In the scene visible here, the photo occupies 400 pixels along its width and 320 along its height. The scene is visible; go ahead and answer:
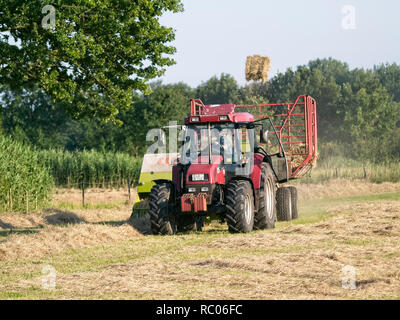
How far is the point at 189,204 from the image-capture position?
1504 centimetres

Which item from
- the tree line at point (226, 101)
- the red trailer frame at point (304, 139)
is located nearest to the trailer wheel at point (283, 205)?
the red trailer frame at point (304, 139)

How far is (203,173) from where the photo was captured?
15.2m

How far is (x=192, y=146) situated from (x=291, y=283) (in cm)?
763

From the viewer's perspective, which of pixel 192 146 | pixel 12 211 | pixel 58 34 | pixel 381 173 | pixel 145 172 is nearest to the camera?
pixel 192 146

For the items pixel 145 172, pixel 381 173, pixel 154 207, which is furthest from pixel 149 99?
pixel 154 207

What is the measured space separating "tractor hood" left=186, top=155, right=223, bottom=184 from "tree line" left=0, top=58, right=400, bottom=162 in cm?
2623

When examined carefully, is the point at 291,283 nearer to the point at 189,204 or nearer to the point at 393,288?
the point at 393,288

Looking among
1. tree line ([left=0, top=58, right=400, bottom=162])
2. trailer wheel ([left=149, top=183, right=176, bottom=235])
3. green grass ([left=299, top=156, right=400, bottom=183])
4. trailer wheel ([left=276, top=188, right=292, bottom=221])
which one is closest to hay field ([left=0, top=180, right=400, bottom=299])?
trailer wheel ([left=149, top=183, right=176, bottom=235])

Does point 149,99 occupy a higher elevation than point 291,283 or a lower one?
higher

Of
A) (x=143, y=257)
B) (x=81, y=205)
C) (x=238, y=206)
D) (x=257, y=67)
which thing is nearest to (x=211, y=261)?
(x=143, y=257)

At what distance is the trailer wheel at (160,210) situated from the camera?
50.5 feet

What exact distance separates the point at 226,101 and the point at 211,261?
8068 centimetres

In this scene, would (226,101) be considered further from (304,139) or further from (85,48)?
(85,48)
